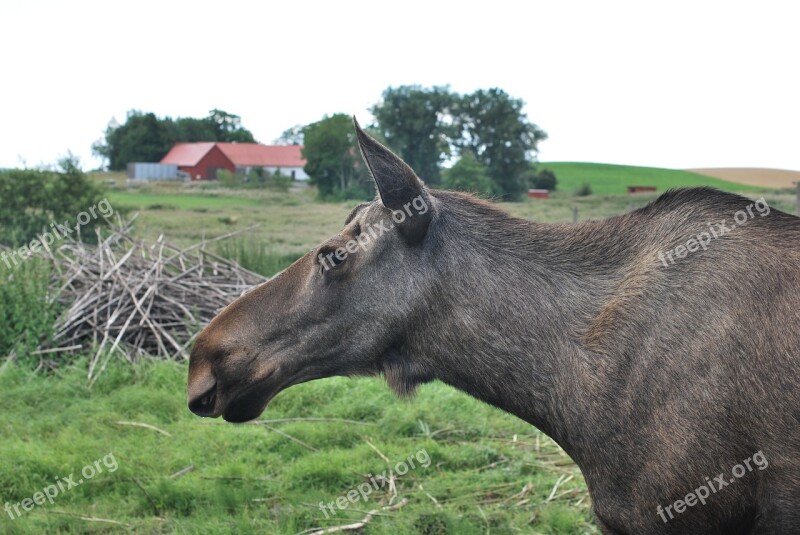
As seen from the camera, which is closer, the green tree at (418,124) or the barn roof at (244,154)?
the green tree at (418,124)

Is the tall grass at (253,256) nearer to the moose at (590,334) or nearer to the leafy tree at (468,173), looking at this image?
the leafy tree at (468,173)

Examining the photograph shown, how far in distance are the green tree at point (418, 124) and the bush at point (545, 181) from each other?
421 centimetres

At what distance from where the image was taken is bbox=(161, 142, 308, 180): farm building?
22.2m

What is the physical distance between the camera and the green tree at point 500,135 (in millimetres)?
18922

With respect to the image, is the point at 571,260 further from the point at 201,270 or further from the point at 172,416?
the point at 201,270

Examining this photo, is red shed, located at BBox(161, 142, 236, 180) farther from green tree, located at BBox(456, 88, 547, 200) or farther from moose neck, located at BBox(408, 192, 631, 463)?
moose neck, located at BBox(408, 192, 631, 463)

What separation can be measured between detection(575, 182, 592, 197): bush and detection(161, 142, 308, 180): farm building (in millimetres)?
7933

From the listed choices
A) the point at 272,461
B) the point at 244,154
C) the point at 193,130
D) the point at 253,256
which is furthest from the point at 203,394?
the point at 193,130

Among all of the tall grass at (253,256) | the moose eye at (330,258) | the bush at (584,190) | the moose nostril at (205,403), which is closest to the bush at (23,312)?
the tall grass at (253,256)

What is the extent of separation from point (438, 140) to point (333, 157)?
8.49ft

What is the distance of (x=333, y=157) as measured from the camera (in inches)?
718

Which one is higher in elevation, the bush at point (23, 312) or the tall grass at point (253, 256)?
the tall grass at point (253, 256)

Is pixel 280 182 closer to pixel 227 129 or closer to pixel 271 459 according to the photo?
pixel 227 129

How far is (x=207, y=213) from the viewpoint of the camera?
17516 mm
